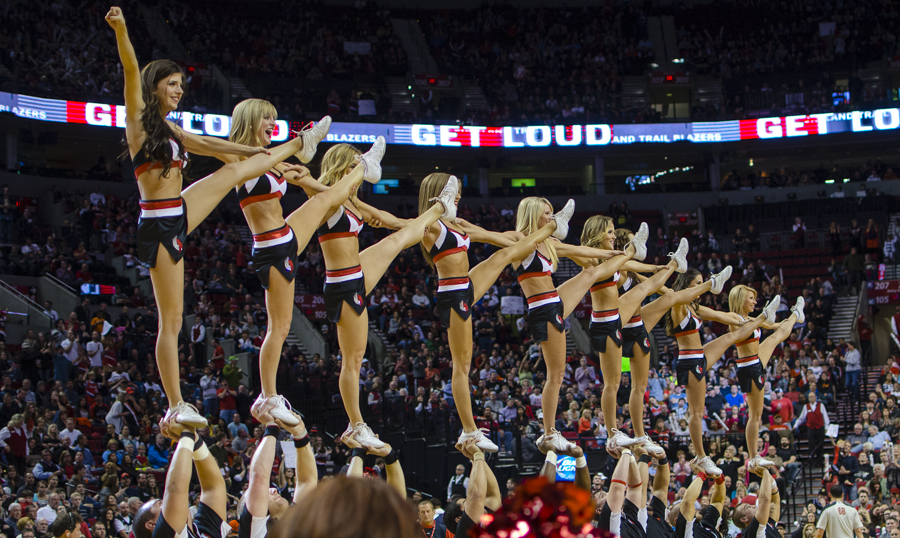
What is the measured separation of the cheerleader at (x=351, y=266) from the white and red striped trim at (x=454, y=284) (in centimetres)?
76

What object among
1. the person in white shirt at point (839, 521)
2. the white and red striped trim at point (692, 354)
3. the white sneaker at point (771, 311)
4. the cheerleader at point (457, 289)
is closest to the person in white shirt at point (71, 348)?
the cheerleader at point (457, 289)

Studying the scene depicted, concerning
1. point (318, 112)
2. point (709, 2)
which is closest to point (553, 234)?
point (318, 112)

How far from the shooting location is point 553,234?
9.06 meters

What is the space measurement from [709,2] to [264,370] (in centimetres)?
3645

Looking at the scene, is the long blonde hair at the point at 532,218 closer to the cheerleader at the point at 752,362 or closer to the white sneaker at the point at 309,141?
the white sneaker at the point at 309,141

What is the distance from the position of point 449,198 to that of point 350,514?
648 centimetres

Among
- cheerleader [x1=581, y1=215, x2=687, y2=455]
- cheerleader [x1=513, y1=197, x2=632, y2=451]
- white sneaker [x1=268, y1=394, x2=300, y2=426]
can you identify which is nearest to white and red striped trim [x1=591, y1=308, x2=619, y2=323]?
cheerleader [x1=581, y1=215, x2=687, y2=455]

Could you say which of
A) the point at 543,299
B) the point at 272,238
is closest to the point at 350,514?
the point at 272,238

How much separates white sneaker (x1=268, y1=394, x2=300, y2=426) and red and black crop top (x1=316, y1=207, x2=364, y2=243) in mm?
1631

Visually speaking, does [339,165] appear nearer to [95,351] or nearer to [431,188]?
[431,188]

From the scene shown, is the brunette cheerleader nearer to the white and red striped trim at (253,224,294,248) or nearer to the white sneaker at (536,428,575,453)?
the white sneaker at (536,428,575,453)

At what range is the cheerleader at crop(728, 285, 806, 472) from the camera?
471 inches

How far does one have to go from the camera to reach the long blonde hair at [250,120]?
7109mm

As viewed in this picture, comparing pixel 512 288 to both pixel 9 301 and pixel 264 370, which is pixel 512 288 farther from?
pixel 264 370
